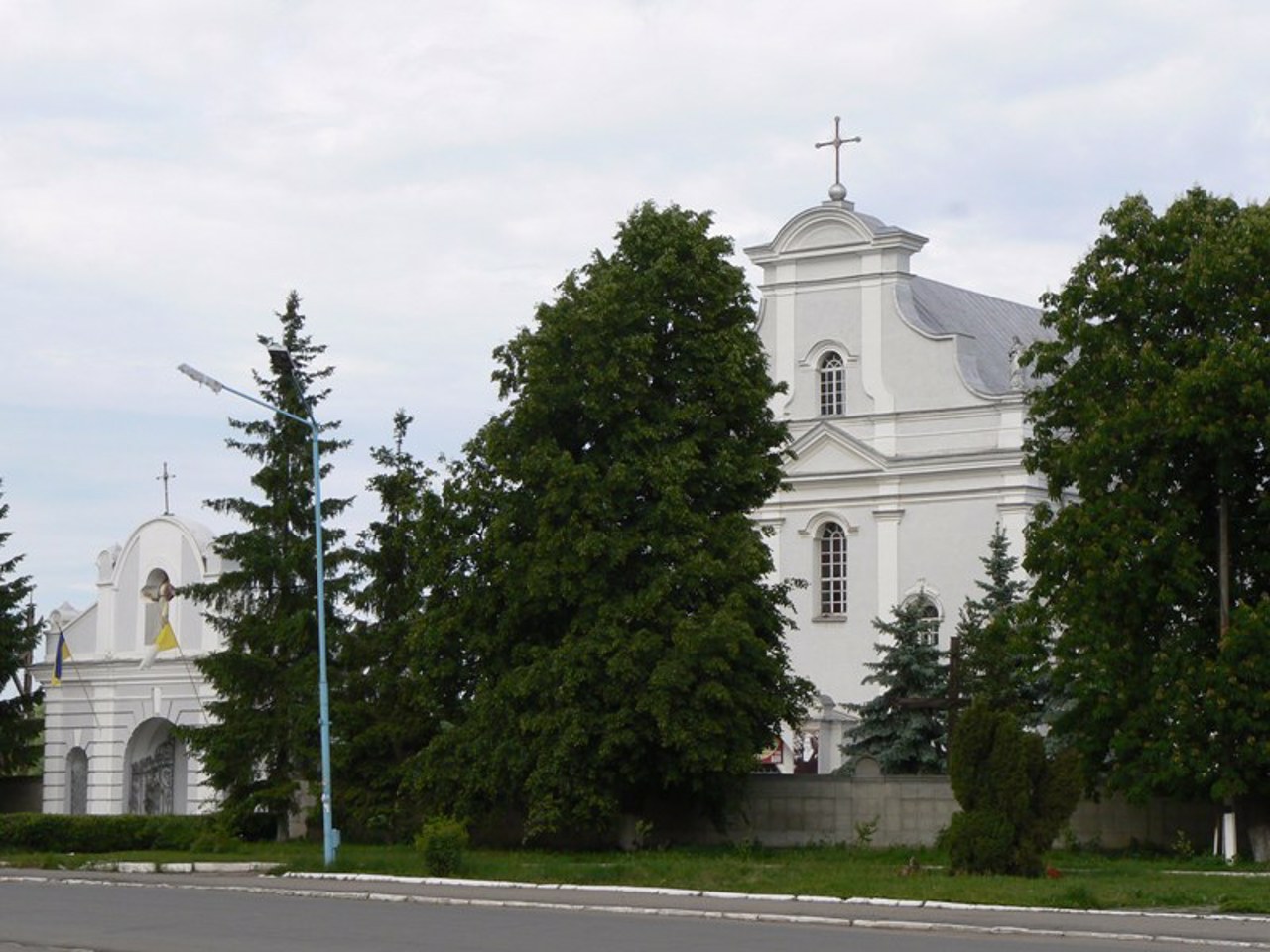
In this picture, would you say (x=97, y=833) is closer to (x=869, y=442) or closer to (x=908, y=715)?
(x=908, y=715)

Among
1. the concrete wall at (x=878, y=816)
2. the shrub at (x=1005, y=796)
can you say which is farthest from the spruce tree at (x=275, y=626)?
the shrub at (x=1005, y=796)

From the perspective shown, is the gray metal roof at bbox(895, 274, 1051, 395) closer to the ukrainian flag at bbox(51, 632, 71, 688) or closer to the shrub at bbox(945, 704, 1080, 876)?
the ukrainian flag at bbox(51, 632, 71, 688)

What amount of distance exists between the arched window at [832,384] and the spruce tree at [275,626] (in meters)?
17.6

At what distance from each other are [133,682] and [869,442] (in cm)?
1941

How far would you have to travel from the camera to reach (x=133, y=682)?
166 ft

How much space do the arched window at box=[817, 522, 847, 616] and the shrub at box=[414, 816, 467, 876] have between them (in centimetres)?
2581

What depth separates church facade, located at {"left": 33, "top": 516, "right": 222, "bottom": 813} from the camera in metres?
49.5

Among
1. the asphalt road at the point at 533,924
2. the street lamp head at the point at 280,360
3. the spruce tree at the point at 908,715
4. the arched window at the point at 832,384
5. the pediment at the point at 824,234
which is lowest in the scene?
the asphalt road at the point at 533,924

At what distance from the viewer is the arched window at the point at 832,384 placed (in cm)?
5647

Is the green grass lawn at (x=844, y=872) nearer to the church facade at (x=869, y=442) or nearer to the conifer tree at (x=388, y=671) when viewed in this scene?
the conifer tree at (x=388, y=671)

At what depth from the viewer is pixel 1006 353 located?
5934cm

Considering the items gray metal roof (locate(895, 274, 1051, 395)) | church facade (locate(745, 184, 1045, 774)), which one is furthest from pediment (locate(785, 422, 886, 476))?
gray metal roof (locate(895, 274, 1051, 395))

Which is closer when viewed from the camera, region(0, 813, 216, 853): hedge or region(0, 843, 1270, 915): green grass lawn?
region(0, 843, 1270, 915): green grass lawn

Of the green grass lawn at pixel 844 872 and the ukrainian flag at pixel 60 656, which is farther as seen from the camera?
the ukrainian flag at pixel 60 656
